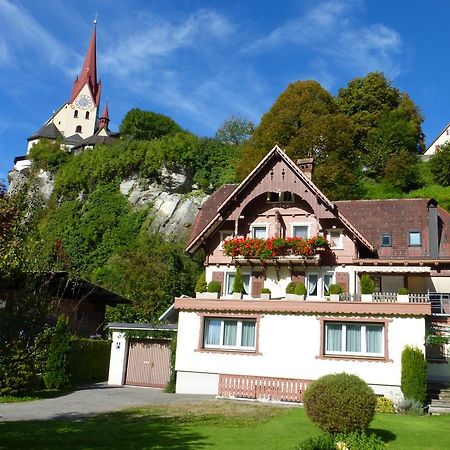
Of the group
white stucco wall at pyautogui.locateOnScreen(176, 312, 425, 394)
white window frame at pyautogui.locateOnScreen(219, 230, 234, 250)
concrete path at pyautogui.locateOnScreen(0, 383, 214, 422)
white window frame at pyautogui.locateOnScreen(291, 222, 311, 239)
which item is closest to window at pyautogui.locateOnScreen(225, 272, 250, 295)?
white window frame at pyautogui.locateOnScreen(219, 230, 234, 250)

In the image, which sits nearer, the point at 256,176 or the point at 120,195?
the point at 256,176

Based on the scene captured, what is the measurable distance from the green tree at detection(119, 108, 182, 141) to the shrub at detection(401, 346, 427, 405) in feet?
185

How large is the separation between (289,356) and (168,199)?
3688 cm

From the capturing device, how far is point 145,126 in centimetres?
7394

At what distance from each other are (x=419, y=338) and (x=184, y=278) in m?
26.1

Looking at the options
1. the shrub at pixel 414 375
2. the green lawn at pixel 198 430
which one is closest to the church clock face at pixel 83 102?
the green lawn at pixel 198 430

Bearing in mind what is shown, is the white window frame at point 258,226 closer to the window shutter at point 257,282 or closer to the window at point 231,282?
the window shutter at point 257,282

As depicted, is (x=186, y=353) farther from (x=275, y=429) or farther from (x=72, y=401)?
(x=275, y=429)

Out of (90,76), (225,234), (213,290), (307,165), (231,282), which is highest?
(90,76)

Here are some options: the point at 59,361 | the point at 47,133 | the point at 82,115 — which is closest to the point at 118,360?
the point at 59,361

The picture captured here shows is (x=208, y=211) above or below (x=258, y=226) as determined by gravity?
above

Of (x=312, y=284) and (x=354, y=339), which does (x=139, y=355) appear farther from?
(x=354, y=339)

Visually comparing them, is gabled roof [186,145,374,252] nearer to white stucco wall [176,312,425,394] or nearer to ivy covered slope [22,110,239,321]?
white stucco wall [176,312,425,394]

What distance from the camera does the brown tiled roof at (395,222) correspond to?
2973cm
